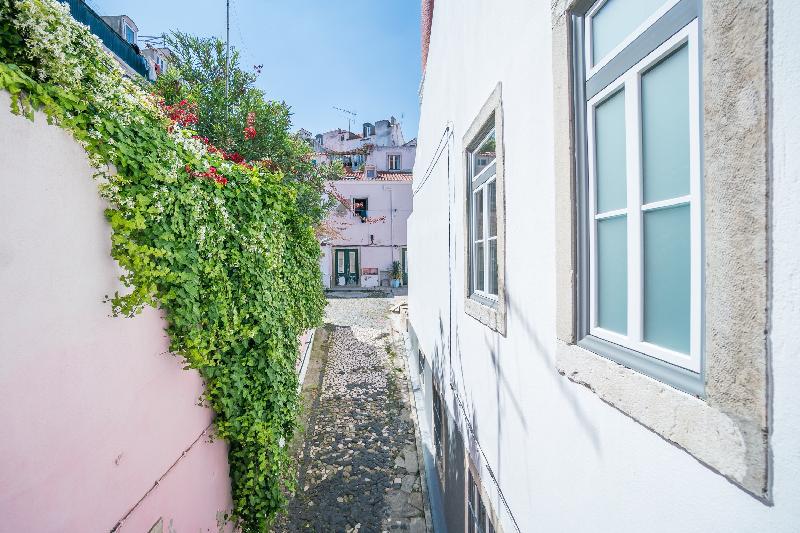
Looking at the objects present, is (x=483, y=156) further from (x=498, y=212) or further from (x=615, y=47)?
(x=615, y=47)

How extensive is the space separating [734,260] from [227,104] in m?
12.2

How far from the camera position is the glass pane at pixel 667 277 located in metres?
1.29

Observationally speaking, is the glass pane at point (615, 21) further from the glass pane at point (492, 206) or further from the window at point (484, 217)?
the glass pane at point (492, 206)

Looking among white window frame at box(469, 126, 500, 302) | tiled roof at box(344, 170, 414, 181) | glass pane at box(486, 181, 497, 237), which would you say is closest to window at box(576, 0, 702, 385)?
white window frame at box(469, 126, 500, 302)

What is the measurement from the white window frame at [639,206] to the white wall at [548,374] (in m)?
0.27

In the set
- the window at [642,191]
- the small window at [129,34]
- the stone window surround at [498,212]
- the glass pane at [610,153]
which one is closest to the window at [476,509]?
the stone window surround at [498,212]

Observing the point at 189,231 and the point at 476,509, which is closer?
the point at 189,231

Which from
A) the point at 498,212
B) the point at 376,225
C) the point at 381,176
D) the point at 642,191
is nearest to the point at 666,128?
the point at 642,191

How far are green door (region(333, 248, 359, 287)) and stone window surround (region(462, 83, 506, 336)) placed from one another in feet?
85.2

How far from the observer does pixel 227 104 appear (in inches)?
422

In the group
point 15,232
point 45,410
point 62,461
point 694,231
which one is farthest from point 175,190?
point 694,231

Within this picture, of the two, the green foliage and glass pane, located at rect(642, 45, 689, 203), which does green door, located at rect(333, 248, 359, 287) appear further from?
glass pane, located at rect(642, 45, 689, 203)

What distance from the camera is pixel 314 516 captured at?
20.2 ft

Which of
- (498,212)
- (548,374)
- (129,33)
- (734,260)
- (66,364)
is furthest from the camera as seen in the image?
(129,33)
